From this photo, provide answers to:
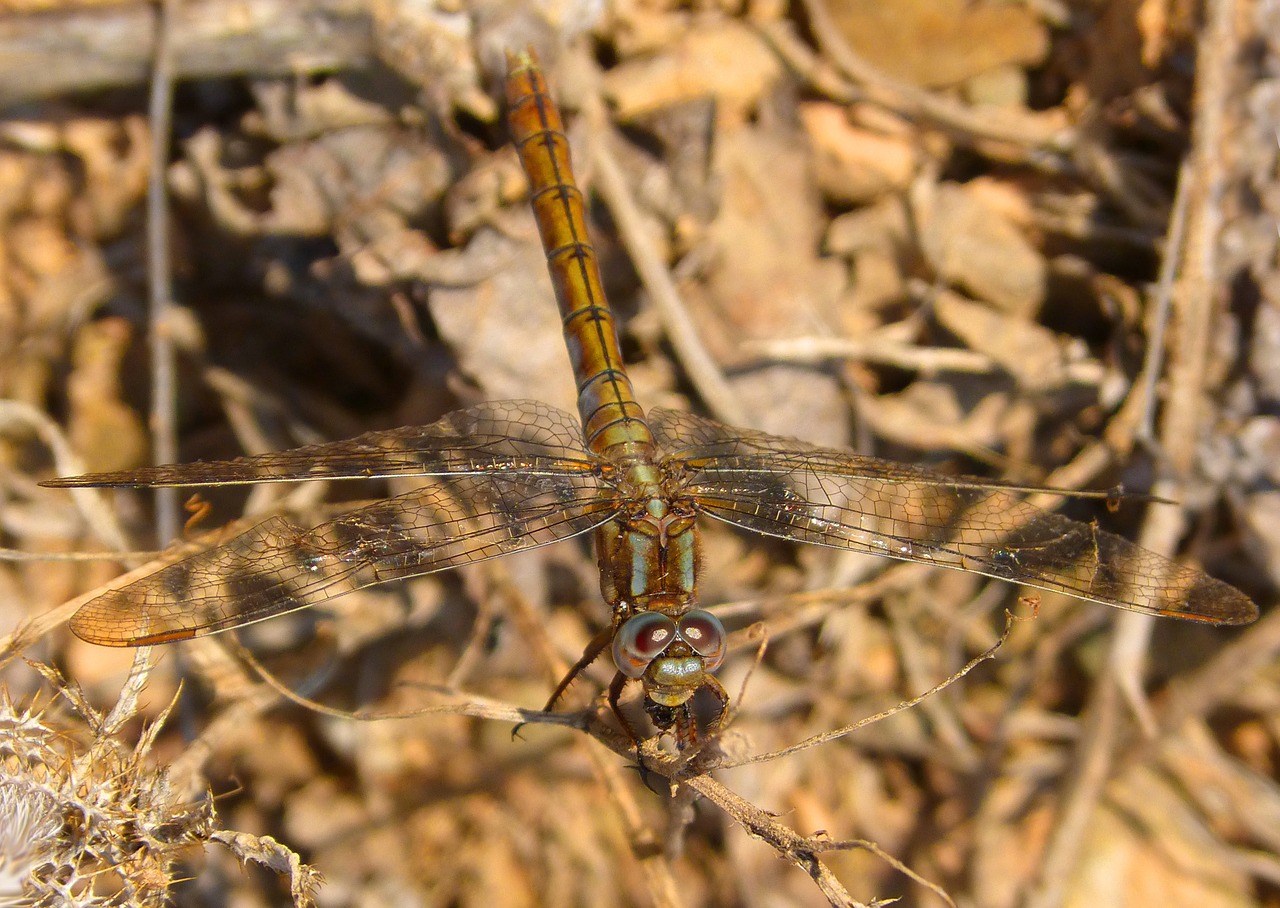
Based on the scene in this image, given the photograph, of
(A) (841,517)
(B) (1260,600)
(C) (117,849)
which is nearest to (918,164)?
(A) (841,517)

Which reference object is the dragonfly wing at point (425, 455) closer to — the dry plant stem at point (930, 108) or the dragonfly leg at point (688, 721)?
the dragonfly leg at point (688, 721)

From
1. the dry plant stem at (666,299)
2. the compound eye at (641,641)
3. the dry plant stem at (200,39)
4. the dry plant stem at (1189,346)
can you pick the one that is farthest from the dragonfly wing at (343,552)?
the dry plant stem at (1189,346)

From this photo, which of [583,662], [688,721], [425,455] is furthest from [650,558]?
[425,455]

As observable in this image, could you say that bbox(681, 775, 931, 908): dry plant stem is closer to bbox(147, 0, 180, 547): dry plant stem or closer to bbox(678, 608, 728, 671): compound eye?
bbox(678, 608, 728, 671): compound eye

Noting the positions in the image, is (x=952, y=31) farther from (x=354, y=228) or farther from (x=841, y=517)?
(x=354, y=228)

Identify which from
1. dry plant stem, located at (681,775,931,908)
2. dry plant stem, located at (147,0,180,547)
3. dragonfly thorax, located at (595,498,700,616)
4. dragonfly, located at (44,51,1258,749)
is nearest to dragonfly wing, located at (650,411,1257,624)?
dragonfly, located at (44,51,1258,749)

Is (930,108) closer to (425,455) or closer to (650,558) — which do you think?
(650,558)
